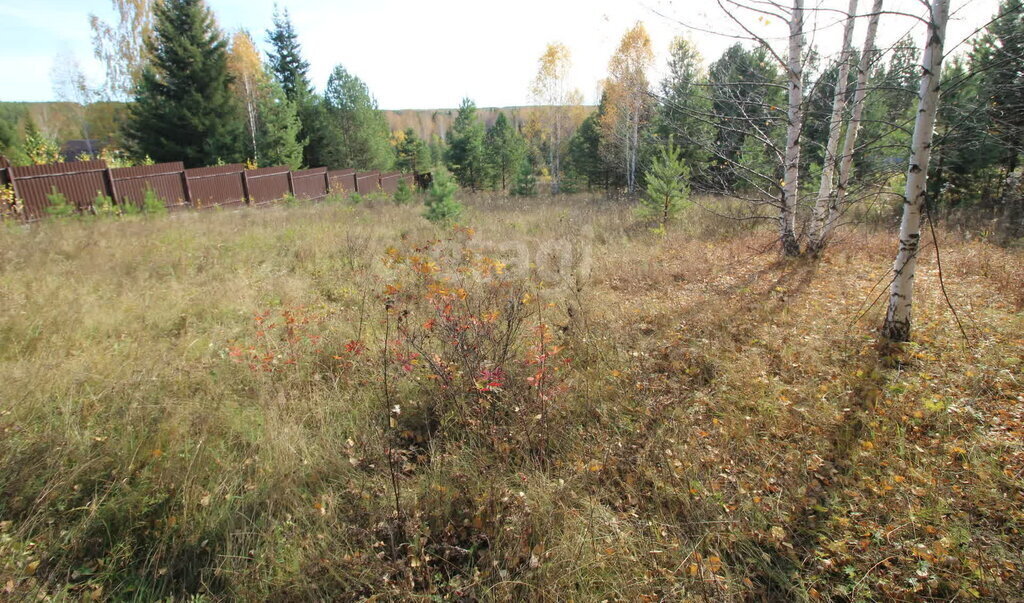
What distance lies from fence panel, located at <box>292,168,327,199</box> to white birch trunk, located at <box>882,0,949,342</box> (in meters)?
19.2

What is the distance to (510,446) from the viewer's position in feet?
10.6

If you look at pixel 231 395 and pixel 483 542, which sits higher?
pixel 231 395

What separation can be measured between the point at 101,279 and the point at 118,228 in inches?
130

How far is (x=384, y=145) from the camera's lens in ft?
98.2

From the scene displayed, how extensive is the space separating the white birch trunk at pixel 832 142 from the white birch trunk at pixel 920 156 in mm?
2714

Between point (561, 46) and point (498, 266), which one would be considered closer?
point (498, 266)

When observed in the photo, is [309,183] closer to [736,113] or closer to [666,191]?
[666,191]

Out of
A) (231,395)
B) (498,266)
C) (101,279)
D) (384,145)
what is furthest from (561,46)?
(231,395)

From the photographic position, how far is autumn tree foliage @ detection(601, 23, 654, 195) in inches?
768

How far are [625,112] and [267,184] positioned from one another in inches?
593

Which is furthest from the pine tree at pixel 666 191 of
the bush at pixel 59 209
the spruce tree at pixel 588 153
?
the spruce tree at pixel 588 153

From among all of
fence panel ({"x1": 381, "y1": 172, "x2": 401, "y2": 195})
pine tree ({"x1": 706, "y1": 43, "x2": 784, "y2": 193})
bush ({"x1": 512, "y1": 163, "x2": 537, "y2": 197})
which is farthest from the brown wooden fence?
pine tree ({"x1": 706, "y1": 43, "x2": 784, "y2": 193})

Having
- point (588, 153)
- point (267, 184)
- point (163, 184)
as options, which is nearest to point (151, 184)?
point (163, 184)

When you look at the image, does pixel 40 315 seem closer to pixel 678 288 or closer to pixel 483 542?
pixel 483 542
